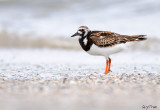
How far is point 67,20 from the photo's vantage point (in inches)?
767

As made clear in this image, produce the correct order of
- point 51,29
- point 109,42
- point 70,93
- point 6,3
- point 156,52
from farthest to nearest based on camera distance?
point 6,3, point 51,29, point 156,52, point 109,42, point 70,93

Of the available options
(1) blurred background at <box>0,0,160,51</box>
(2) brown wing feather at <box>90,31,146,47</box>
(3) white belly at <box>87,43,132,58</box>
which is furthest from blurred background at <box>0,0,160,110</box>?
(2) brown wing feather at <box>90,31,146,47</box>

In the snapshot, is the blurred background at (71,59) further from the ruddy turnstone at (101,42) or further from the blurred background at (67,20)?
Result: the ruddy turnstone at (101,42)

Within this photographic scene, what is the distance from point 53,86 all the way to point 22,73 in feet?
7.75

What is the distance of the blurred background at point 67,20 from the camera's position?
651 inches

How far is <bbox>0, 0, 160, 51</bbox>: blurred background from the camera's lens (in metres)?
16.5

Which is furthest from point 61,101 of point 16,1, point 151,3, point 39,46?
point 16,1

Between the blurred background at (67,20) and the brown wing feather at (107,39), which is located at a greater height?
the blurred background at (67,20)

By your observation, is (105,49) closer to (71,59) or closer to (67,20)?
(71,59)

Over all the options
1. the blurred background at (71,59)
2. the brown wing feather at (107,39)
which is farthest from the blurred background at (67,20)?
the brown wing feather at (107,39)

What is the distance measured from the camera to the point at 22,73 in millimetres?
8195

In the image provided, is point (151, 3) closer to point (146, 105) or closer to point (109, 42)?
point (109, 42)

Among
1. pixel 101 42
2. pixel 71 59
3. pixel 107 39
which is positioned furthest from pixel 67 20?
pixel 101 42

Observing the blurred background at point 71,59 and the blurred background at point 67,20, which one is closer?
the blurred background at point 71,59
